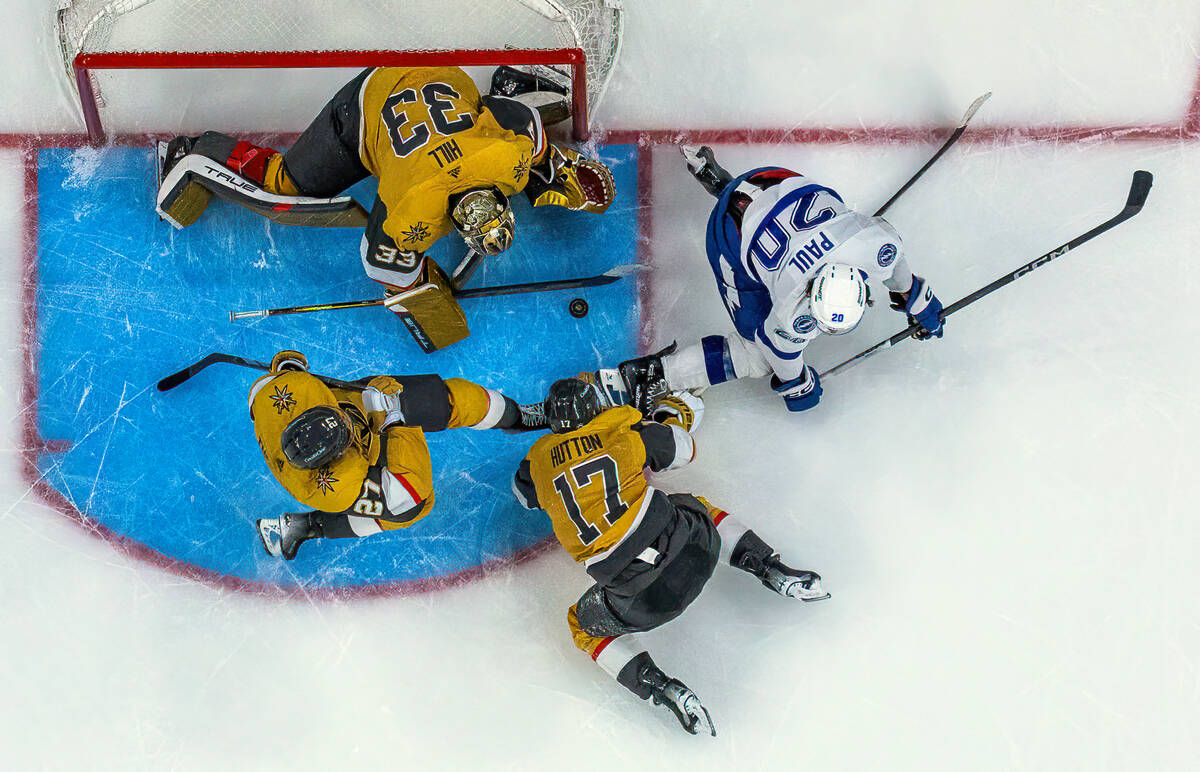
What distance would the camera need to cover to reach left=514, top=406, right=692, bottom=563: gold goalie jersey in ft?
10.9

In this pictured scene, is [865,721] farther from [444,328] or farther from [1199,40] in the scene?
[1199,40]

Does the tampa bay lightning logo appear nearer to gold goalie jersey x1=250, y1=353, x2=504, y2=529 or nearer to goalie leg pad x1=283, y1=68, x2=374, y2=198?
gold goalie jersey x1=250, y1=353, x2=504, y2=529

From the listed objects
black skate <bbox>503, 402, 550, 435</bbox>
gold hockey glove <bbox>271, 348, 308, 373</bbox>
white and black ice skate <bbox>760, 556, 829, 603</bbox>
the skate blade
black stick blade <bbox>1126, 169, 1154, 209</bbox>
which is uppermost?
black stick blade <bbox>1126, 169, 1154, 209</bbox>

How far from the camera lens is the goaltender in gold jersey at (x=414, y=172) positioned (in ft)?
11.3

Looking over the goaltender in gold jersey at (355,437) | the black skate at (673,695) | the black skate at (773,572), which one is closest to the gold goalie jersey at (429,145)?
the goaltender in gold jersey at (355,437)

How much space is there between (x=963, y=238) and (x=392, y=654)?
296 centimetres

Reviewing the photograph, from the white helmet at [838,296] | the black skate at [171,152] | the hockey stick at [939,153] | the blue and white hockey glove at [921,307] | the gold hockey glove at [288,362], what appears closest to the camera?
the white helmet at [838,296]

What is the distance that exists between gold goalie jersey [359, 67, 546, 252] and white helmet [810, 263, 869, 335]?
3.79 ft

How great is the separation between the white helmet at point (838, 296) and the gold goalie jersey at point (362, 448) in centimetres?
128

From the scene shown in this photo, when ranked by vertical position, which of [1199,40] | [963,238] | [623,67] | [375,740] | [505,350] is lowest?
[375,740]

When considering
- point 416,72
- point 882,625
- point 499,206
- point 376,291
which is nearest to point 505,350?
point 376,291

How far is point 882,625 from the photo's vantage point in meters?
4.10

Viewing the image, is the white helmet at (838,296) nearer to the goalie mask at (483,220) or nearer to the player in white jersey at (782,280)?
the player in white jersey at (782,280)

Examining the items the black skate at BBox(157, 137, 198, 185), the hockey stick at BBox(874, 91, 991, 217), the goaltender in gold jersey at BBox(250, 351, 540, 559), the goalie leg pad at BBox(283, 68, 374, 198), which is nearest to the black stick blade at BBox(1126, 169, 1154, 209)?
the hockey stick at BBox(874, 91, 991, 217)
